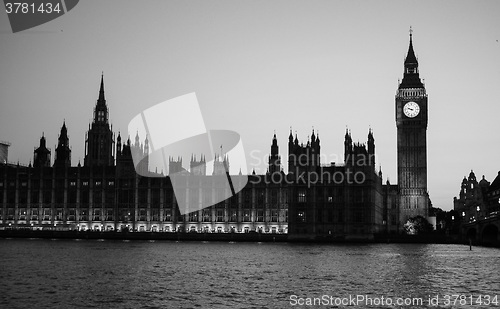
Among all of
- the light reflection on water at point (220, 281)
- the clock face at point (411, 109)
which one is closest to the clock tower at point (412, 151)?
the clock face at point (411, 109)

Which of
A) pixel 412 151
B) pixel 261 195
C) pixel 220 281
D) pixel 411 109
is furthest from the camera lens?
pixel 411 109

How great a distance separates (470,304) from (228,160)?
437ft

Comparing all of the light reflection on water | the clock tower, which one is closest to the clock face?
the clock tower

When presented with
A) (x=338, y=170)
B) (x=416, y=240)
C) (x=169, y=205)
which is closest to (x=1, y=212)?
(x=169, y=205)

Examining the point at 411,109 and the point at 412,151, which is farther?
the point at 411,109

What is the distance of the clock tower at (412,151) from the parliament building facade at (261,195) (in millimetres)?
262

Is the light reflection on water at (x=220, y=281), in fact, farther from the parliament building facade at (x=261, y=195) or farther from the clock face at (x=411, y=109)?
the clock face at (x=411, y=109)

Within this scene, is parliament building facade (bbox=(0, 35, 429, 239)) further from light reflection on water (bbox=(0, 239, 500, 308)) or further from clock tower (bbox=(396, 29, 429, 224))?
light reflection on water (bbox=(0, 239, 500, 308))

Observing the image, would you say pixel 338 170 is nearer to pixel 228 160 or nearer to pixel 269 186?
pixel 269 186

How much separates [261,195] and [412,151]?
48.5 m

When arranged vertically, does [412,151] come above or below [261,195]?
above

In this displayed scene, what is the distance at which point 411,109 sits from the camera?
188 metres

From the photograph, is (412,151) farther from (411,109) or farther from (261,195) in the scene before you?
(261,195)

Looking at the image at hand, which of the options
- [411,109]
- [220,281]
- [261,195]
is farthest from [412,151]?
[220,281]
